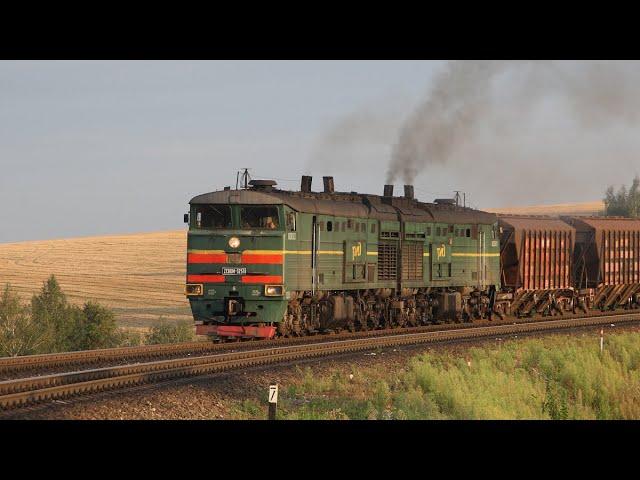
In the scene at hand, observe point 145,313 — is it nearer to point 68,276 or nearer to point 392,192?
point 68,276

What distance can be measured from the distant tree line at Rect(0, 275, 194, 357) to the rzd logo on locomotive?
37437 mm

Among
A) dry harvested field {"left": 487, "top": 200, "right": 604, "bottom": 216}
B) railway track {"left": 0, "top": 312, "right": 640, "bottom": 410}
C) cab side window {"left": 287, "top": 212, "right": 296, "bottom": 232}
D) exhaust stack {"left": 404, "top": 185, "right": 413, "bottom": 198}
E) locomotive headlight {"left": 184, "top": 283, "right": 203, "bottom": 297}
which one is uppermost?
dry harvested field {"left": 487, "top": 200, "right": 604, "bottom": 216}

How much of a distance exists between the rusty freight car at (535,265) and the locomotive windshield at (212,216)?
17019 millimetres

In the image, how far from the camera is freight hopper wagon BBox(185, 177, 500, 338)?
91.2 ft

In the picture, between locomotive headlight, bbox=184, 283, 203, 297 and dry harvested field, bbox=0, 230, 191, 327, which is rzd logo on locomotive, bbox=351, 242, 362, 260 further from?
dry harvested field, bbox=0, 230, 191, 327

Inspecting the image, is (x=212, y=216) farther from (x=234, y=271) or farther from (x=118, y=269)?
(x=118, y=269)

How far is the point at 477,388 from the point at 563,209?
139 m

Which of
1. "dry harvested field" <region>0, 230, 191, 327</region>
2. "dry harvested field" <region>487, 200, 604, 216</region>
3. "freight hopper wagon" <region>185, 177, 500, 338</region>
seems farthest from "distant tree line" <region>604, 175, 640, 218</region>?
"freight hopper wagon" <region>185, 177, 500, 338</region>

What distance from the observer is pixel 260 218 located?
27969 millimetres

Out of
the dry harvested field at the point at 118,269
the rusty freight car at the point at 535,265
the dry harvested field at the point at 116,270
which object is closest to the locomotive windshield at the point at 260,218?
the rusty freight car at the point at 535,265

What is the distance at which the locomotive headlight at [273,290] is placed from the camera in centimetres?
2745

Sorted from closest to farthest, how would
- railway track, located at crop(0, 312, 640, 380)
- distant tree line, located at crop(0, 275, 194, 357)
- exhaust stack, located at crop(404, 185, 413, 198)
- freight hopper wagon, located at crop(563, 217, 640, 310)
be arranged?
railway track, located at crop(0, 312, 640, 380)
exhaust stack, located at crop(404, 185, 413, 198)
freight hopper wagon, located at crop(563, 217, 640, 310)
distant tree line, located at crop(0, 275, 194, 357)

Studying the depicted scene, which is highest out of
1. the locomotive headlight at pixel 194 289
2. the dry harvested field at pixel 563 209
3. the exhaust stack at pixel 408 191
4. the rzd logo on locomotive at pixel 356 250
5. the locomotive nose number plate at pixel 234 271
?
the dry harvested field at pixel 563 209

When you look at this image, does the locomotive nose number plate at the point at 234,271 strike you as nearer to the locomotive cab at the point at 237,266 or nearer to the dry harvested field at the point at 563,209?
the locomotive cab at the point at 237,266
